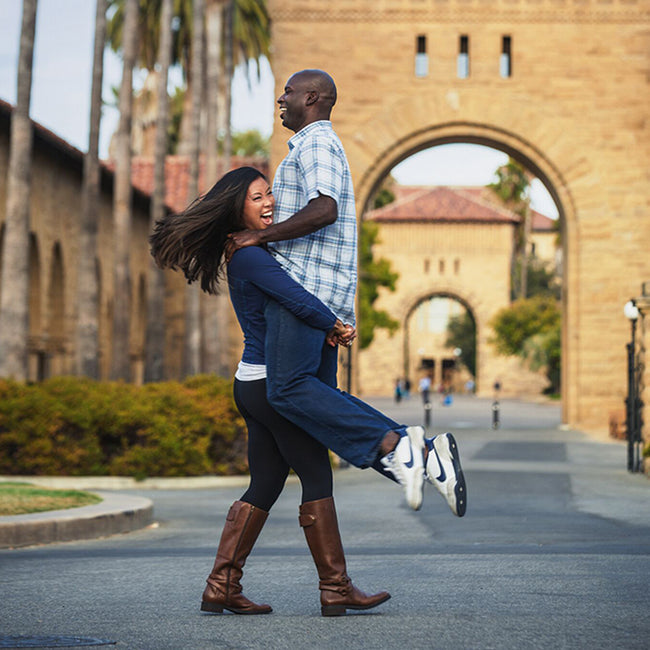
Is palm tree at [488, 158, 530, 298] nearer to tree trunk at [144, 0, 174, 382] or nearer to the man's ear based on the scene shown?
tree trunk at [144, 0, 174, 382]

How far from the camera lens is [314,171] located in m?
4.96

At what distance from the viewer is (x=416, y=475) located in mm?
4625

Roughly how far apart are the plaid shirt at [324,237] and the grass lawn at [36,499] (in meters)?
5.77

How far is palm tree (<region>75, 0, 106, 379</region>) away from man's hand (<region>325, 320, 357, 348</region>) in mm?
19309

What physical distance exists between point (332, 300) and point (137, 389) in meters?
12.3

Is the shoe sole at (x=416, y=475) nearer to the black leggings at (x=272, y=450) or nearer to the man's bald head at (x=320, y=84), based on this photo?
the black leggings at (x=272, y=450)

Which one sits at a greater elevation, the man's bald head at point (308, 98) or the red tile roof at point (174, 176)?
the red tile roof at point (174, 176)

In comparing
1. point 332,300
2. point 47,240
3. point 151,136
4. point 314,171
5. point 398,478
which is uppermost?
point 151,136

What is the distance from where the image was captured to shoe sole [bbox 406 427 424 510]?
15.1 ft

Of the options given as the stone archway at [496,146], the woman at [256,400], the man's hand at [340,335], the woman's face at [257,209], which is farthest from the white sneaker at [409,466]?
the stone archway at [496,146]

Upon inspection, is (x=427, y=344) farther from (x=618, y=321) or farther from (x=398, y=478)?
(x=398, y=478)

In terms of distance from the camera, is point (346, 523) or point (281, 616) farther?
point (346, 523)

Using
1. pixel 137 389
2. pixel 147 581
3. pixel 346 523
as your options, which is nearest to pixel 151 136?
pixel 137 389

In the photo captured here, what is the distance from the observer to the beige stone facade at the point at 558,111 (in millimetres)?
30188
